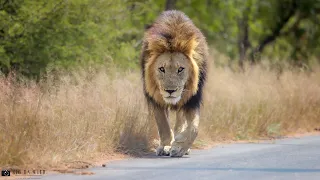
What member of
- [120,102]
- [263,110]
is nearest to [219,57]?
[263,110]

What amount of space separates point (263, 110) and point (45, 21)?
422 cm

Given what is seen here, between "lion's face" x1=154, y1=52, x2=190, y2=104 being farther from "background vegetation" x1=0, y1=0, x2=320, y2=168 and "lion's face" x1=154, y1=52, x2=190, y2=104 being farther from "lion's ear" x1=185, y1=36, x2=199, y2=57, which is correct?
"background vegetation" x1=0, y1=0, x2=320, y2=168

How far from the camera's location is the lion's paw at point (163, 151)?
11234 mm

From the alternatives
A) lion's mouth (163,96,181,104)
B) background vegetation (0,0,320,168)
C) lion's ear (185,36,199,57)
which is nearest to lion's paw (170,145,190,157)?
lion's mouth (163,96,181,104)

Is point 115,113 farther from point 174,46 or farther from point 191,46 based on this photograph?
point 191,46

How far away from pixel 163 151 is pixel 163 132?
0.32 m

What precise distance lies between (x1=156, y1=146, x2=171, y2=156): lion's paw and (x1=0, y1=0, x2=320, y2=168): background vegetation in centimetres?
40

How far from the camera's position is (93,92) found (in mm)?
12312

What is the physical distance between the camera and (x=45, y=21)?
15117 millimetres

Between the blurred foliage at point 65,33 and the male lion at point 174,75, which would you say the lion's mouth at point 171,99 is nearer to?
the male lion at point 174,75

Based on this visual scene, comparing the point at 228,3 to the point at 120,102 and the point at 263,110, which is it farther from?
the point at 120,102

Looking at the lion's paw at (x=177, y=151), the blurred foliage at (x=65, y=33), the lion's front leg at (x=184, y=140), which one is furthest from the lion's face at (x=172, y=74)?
the blurred foliage at (x=65, y=33)

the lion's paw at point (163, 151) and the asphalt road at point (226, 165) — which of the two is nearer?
the asphalt road at point (226, 165)

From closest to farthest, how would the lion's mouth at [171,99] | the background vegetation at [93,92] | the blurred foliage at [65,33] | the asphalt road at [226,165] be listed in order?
the asphalt road at [226,165] → the background vegetation at [93,92] → the lion's mouth at [171,99] → the blurred foliage at [65,33]
